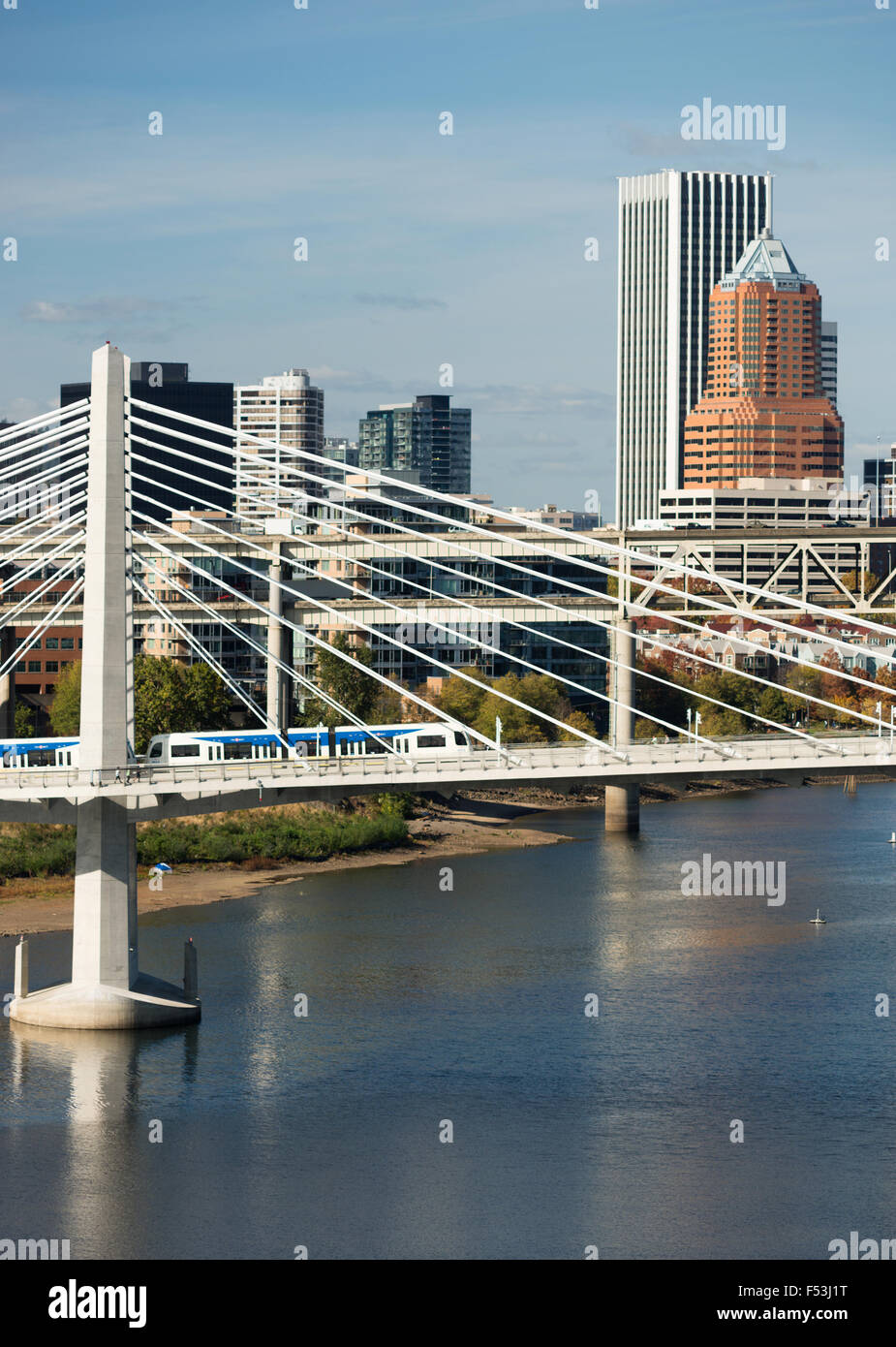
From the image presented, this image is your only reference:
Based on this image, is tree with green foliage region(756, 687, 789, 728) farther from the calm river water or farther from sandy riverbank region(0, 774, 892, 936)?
the calm river water

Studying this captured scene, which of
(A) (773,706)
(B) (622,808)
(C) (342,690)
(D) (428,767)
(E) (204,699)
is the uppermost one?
(C) (342,690)

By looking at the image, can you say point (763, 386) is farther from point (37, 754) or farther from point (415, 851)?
point (37, 754)

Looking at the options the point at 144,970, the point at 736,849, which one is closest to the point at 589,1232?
the point at 144,970

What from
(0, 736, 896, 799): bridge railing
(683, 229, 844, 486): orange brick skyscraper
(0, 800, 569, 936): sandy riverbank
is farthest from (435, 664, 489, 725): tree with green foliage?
(683, 229, 844, 486): orange brick skyscraper

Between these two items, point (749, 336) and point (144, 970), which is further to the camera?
point (749, 336)

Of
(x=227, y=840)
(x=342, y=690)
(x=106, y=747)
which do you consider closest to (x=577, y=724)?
(x=342, y=690)

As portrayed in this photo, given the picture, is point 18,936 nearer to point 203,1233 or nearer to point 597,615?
point 203,1233
